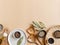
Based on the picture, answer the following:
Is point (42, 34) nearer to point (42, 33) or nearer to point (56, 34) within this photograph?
point (42, 33)

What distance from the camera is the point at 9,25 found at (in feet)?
6.88

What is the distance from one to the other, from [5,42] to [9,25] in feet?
0.67

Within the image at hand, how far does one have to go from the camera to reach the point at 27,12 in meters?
2.10

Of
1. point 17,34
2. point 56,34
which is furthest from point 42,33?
point 17,34

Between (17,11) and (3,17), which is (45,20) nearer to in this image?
(17,11)

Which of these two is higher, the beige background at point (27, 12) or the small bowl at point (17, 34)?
the beige background at point (27, 12)

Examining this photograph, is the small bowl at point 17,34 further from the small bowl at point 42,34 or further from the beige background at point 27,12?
the small bowl at point 42,34

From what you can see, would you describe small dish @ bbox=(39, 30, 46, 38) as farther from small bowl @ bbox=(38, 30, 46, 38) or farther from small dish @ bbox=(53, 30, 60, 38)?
small dish @ bbox=(53, 30, 60, 38)

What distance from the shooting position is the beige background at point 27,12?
2.09 metres

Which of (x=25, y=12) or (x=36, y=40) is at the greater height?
(x=25, y=12)

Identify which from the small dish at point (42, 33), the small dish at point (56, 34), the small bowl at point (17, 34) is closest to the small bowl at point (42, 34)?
the small dish at point (42, 33)

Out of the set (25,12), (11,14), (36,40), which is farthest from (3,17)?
(36,40)

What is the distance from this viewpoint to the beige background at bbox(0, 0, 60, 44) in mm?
2086

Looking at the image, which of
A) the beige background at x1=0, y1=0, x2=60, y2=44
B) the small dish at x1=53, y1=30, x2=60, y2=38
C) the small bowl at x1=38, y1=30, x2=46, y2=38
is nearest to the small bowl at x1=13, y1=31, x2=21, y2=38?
the beige background at x1=0, y1=0, x2=60, y2=44
